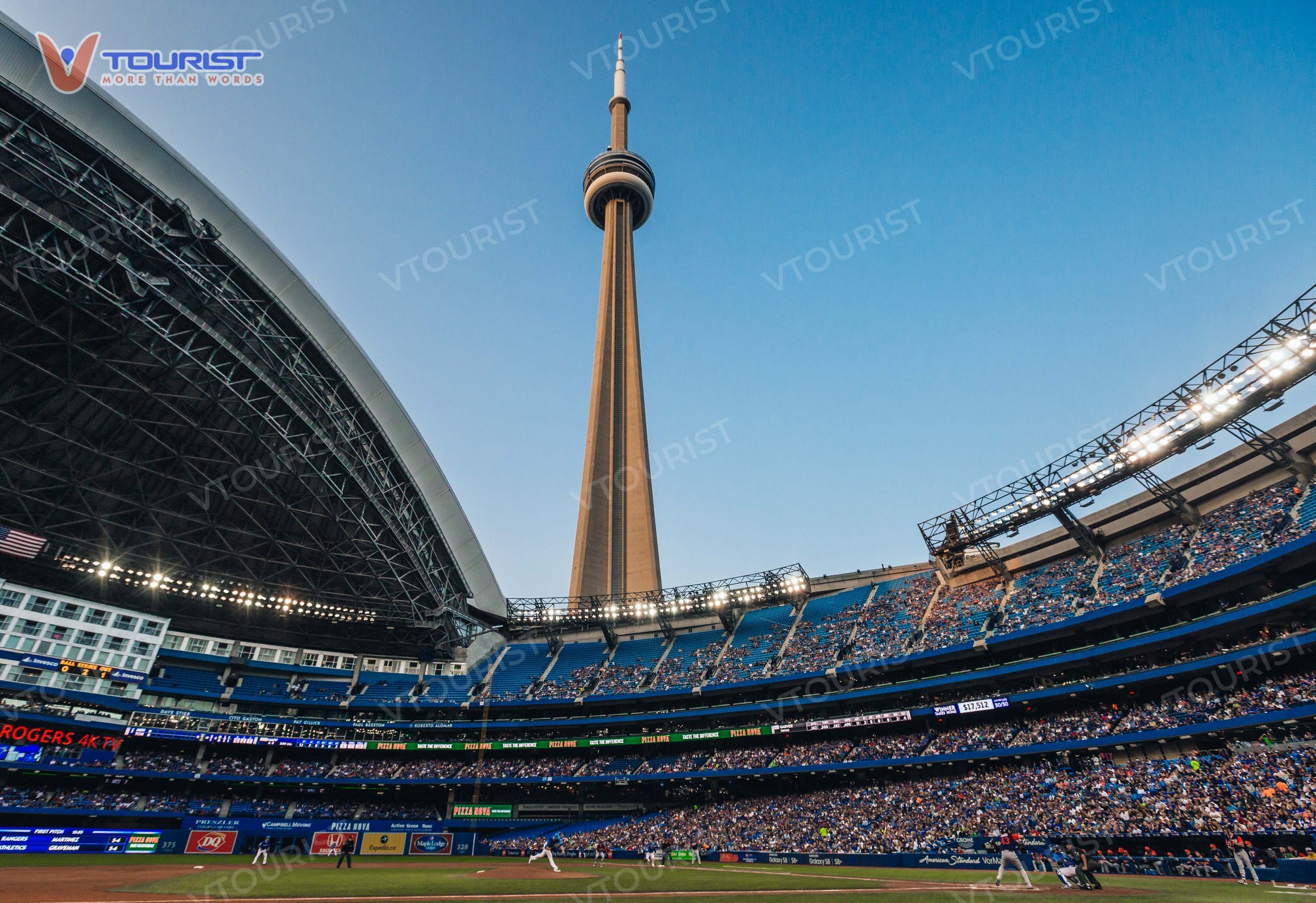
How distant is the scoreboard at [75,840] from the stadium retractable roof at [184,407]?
17.4 metres

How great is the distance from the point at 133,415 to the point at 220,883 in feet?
103

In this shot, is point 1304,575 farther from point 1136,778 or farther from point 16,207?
Answer: point 16,207

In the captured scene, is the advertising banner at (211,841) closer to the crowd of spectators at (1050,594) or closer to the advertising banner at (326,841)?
the advertising banner at (326,841)

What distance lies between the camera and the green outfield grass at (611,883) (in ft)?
60.7

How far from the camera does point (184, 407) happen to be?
43094 millimetres

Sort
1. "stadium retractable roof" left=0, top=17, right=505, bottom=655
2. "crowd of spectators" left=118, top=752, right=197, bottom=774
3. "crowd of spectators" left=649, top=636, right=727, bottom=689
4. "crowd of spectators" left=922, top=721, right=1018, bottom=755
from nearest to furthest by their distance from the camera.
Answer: "stadium retractable roof" left=0, top=17, right=505, bottom=655, "crowd of spectators" left=922, top=721, right=1018, bottom=755, "crowd of spectators" left=118, top=752, right=197, bottom=774, "crowd of spectators" left=649, top=636, right=727, bottom=689

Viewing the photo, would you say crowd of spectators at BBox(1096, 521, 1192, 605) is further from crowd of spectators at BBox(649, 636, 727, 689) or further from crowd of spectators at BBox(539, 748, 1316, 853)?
crowd of spectators at BBox(649, 636, 727, 689)

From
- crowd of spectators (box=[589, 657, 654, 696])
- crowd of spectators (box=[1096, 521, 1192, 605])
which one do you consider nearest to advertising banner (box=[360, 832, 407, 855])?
crowd of spectators (box=[589, 657, 654, 696])

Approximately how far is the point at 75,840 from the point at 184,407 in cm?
2824

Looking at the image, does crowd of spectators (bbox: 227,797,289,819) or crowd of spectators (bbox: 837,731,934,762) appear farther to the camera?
crowd of spectators (bbox: 227,797,289,819)

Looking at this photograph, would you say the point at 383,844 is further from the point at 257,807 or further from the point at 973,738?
the point at 973,738

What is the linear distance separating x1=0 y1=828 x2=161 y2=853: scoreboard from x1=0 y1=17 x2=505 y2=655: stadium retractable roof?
57.0ft

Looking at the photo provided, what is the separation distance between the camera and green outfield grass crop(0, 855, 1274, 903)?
18.5 metres

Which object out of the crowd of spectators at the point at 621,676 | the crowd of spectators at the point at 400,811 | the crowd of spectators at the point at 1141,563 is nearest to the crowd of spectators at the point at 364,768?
the crowd of spectators at the point at 400,811
